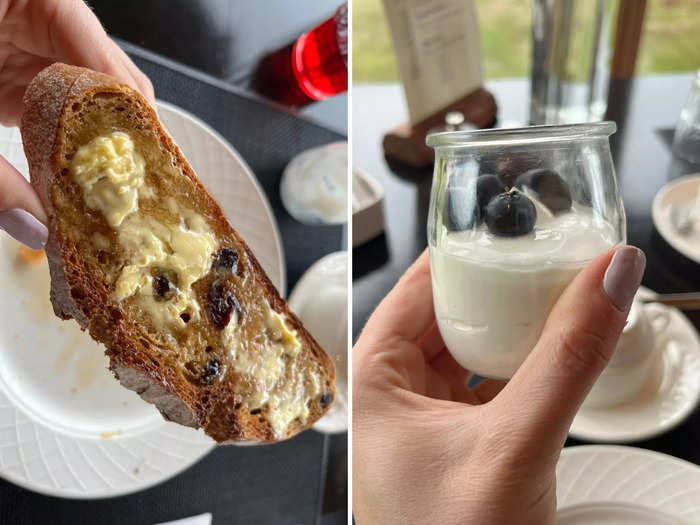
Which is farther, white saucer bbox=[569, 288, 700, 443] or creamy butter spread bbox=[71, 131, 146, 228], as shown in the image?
white saucer bbox=[569, 288, 700, 443]

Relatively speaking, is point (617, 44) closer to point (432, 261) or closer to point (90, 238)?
point (432, 261)

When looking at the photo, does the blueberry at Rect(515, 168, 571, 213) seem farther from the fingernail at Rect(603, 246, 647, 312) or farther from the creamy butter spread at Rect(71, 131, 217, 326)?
the creamy butter spread at Rect(71, 131, 217, 326)

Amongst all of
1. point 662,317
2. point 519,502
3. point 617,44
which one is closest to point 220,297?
point 519,502

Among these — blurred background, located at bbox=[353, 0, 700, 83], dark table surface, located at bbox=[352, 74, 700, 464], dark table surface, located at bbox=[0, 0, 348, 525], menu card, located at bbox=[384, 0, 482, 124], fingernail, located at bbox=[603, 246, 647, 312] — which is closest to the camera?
fingernail, located at bbox=[603, 246, 647, 312]

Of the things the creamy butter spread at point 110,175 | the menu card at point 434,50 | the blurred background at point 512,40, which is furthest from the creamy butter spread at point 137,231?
the blurred background at point 512,40

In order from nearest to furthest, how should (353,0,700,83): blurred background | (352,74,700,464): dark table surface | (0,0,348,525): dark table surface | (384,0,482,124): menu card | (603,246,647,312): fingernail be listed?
(603,246,647,312): fingernail, (0,0,348,525): dark table surface, (352,74,700,464): dark table surface, (384,0,482,124): menu card, (353,0,700,83): blurred background

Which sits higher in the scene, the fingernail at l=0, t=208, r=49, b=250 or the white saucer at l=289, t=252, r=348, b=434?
the fingernail at l=0, t=208, r=49, b=250

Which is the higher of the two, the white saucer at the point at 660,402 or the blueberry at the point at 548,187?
the blueberry at the point at 548,187

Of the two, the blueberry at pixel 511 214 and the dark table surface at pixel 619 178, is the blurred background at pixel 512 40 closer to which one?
the dark table surface at pixel 619 178

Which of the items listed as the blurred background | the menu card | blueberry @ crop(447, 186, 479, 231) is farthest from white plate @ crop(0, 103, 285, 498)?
the blurred background
